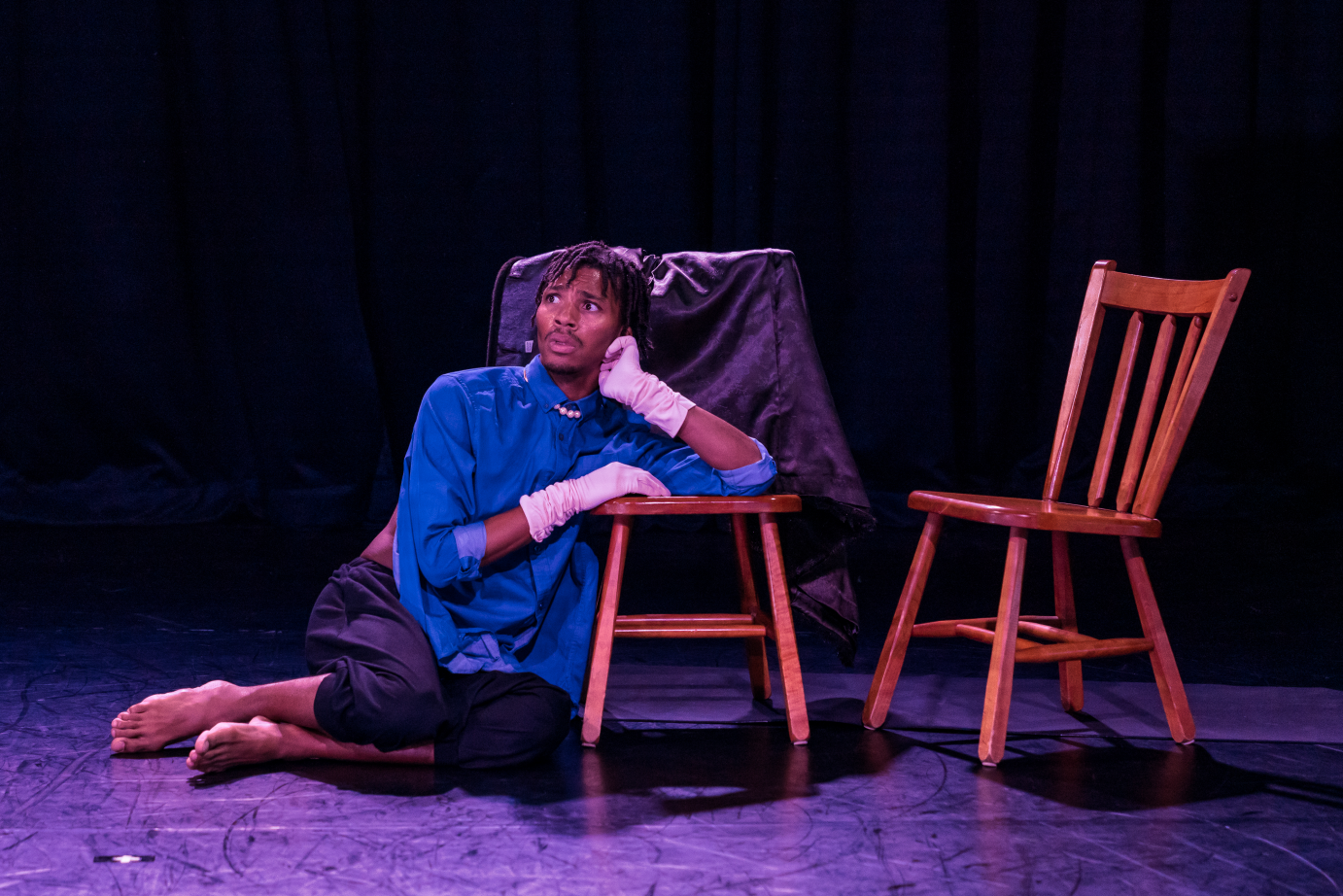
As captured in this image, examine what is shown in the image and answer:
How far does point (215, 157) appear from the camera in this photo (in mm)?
5086

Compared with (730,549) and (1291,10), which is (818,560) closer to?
(730,549)

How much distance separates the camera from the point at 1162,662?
219 centimetres

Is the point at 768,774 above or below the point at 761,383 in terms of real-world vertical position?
below

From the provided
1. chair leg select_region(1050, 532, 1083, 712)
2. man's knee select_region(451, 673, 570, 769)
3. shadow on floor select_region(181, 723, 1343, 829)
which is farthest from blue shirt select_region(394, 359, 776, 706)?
chair leg select_region(1050, 532, 1083, 712)

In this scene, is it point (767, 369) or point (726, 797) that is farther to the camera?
point (767, 369)

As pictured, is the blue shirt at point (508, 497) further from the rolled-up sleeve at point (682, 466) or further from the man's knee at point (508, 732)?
the man's knee at point (508, 732)

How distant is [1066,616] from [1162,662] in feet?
0.93

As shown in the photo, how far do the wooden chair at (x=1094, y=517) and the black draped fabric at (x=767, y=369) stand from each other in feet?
0.53

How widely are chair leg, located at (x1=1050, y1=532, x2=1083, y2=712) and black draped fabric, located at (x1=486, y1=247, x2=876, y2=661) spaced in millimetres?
426

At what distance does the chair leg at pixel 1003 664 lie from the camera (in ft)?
6.73

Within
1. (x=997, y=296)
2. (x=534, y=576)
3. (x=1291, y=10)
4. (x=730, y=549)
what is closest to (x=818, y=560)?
(x=534, y=576)

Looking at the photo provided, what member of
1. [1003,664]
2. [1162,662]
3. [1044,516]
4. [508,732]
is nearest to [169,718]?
[508,732]

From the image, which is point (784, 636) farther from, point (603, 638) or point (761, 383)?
point (761, 383)

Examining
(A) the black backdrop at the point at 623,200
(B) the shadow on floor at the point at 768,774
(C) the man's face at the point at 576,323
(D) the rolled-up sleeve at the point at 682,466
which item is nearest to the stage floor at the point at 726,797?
(B) the shadow on floor at the point at 768,774
